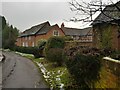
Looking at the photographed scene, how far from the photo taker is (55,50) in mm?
21938

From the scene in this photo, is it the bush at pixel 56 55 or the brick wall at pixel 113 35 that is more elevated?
the brick wall at pixel 113 35

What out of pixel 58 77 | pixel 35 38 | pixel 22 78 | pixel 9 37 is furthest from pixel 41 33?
pixel 58 77

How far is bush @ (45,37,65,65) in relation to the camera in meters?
21.6

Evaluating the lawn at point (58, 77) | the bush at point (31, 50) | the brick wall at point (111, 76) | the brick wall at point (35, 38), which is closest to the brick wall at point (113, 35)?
the lawn at point (58, 77)

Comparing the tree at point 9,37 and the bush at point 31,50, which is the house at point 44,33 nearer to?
the tree at point 9,37

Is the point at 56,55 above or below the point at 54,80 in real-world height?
above

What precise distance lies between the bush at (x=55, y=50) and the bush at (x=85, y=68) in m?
11.1

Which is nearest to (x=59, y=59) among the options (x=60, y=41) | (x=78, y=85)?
(x=60, y=41)

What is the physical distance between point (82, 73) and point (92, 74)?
1.49 ft

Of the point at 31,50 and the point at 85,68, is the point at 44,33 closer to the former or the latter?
the point at 31,50

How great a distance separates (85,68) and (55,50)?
1238 centimetres

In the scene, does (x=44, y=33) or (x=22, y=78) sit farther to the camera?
(x=44, y=33)

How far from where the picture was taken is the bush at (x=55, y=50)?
21584 millimetres

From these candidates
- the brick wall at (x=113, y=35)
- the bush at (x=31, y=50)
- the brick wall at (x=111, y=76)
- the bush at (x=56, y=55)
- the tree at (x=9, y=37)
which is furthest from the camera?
the tree at (x=9, y=37)
